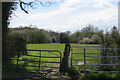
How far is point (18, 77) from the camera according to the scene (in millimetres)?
6203

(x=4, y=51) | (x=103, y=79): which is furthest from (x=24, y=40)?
(x=103, y=79)

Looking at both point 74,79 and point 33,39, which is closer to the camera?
point 74,79

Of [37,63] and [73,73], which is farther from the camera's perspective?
[37,63]

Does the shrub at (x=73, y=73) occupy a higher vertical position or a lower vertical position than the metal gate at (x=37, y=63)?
lower

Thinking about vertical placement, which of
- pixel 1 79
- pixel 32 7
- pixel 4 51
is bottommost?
pixel 1 79

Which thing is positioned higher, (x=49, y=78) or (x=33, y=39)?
(x=33, y=39)

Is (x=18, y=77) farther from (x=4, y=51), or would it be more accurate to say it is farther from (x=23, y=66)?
(x=4, y=51)

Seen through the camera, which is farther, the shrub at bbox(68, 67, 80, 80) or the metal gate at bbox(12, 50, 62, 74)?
the metal gate at bbox(12, 50, 62, 74)

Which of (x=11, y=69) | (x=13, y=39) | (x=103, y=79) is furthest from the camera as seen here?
(x=13, y=39)

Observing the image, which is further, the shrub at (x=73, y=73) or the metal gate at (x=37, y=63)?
the metal gate at (x=37, y=63)

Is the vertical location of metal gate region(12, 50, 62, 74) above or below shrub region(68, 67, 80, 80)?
above

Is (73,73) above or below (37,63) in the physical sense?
below

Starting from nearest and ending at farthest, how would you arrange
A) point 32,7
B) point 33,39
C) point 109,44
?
1. point 109,44
2. point 32,7
3. point 33,39

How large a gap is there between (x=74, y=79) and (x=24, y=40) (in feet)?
19.3
